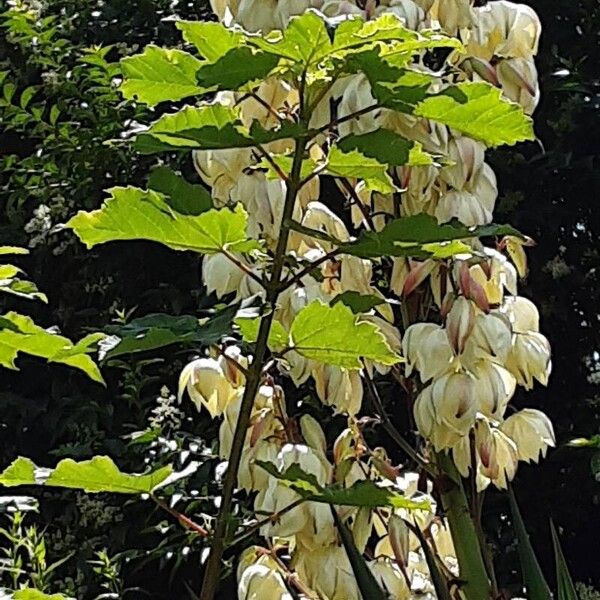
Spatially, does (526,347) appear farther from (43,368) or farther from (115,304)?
(43,368)

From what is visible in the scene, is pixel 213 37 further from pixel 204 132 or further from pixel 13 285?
pixel 13 285

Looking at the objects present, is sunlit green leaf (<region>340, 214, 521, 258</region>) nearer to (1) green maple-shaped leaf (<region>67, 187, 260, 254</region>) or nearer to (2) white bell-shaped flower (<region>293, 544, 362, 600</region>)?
(1) green maple-shaped leaf (<region>67, 187, 260, 254</region>)

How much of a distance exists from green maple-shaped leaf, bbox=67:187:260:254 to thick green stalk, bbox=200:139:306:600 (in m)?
0.03

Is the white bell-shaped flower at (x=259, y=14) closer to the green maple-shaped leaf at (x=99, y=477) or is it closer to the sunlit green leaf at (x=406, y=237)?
the sunlit green leaf at (x=406, y=237)

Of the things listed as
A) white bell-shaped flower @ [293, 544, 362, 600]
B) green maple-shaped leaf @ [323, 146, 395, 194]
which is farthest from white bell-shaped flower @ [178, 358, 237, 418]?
green maple-shaped leaf @ [323, 146, 395, 194]

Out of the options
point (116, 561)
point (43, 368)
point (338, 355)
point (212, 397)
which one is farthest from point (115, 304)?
point (338, 355)

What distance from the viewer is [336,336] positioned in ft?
2.30

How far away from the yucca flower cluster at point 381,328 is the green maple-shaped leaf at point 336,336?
140 millimetres

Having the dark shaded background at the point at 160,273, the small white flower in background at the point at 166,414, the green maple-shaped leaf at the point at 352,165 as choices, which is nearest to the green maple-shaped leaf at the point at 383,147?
the green maple-shaped leaf at the point at 352,165

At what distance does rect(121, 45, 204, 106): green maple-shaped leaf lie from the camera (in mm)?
664

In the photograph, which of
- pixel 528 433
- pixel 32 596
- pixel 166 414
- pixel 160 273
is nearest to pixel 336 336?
pixel 32 596

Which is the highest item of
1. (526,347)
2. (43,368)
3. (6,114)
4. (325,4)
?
(325,4)

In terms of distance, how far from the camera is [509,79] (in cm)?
96

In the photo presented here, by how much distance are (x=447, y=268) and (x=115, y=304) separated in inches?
62.4
